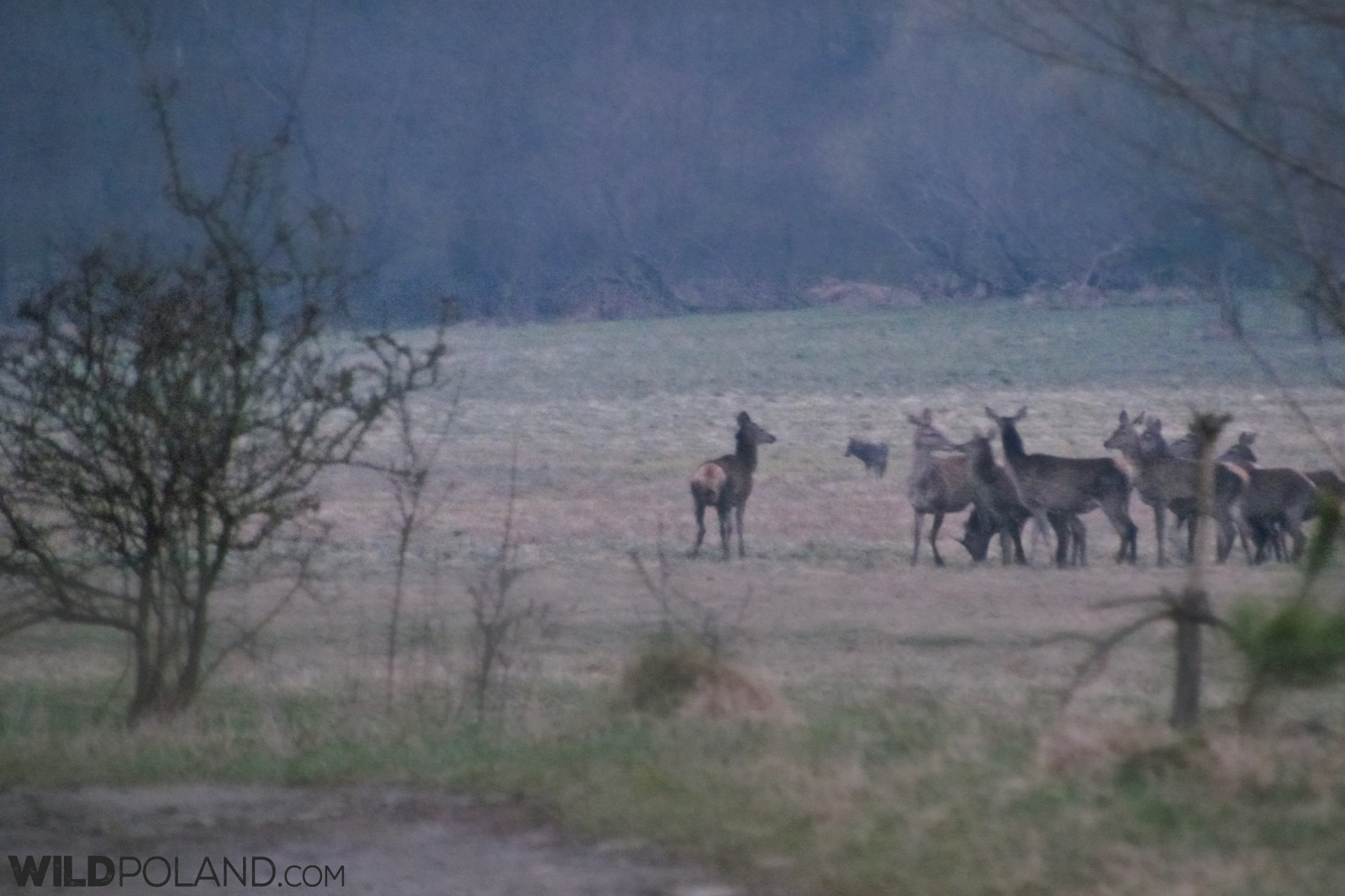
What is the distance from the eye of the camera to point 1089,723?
8.38 metres

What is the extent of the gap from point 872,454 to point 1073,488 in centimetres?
511

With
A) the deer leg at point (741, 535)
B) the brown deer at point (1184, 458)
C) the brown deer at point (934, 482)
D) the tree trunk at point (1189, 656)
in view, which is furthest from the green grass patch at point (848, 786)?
the brown deer at point (934, 482)

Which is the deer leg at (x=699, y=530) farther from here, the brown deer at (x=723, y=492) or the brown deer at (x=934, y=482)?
the brown deer at (x=934, y=482)

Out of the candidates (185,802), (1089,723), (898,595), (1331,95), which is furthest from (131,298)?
(898,595)

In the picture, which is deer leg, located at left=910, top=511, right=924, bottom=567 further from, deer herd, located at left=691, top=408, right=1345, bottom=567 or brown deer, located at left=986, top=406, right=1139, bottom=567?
brown deer, located at left=986, top=406, right=1139, bottom=567

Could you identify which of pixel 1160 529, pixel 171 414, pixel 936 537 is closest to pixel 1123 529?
pixel 1160 529

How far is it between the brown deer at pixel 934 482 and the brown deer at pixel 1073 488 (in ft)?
3.09

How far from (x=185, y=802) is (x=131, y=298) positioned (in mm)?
3898

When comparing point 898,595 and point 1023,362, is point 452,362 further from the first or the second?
point 1023,362

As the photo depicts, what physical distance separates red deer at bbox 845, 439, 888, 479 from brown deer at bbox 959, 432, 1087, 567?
10.6ft

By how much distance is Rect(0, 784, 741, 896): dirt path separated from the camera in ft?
21.3

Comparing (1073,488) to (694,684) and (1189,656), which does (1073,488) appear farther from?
(1189,656)

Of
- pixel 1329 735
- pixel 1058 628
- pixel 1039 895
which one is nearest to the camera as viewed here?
pixel 1039 895

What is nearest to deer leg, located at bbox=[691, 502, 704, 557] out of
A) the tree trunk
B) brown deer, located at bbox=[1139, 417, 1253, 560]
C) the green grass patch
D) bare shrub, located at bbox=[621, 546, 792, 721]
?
brown deer, located at bbox=[1139, 417, 1253, 560]
